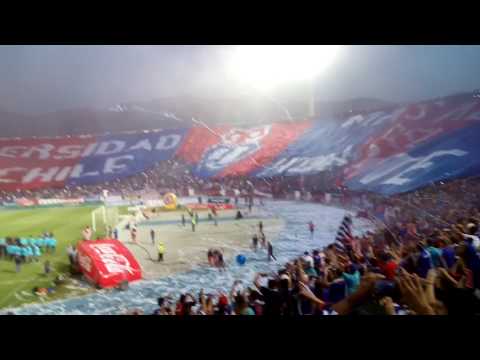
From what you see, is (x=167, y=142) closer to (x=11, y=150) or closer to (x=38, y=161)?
(x=38, y=161)

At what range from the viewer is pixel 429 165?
3615mm

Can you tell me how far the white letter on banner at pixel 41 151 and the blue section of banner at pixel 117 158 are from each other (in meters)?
0.32

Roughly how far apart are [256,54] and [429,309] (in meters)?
2.53

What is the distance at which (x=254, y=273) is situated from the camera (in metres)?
3.68

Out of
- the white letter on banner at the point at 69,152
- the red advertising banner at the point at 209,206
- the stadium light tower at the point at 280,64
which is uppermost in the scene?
the stadium light tower at the point at 280,64

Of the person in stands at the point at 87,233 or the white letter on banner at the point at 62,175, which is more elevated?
the white letter on banner at the point at 62,175

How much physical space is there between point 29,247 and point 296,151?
98.1 inches

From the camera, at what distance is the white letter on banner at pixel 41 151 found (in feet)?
12.9

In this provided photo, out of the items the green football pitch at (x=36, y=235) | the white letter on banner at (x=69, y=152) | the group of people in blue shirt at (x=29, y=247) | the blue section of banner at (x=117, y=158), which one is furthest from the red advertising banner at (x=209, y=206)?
the group of people in blue shirt at (x=29, y=247)

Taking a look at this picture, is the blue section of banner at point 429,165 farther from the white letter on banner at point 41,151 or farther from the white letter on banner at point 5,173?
the white letter on banner at point 5,173

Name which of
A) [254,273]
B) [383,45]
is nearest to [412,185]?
[383,45]

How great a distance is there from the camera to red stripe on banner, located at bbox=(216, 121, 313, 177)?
383 cm
